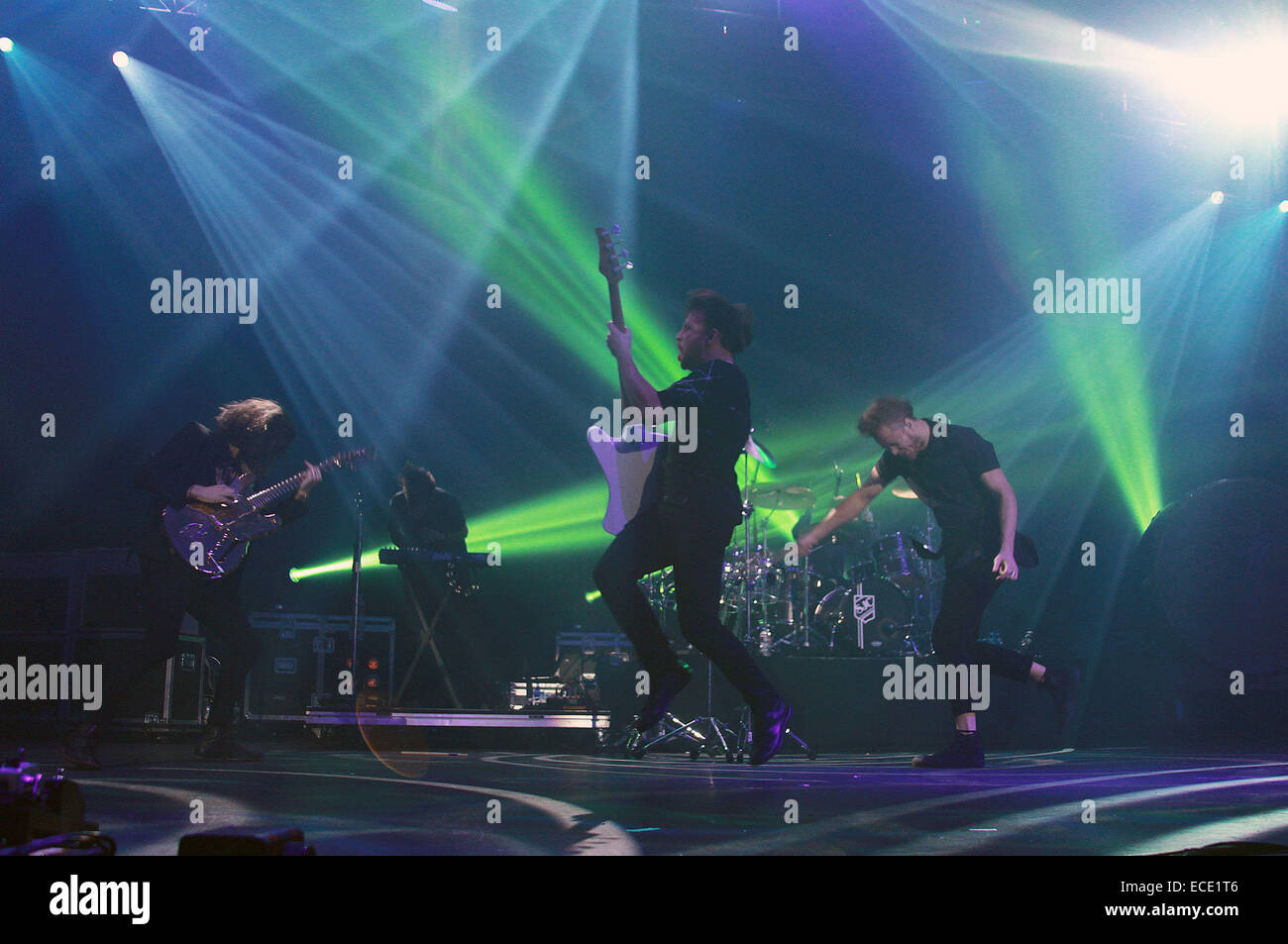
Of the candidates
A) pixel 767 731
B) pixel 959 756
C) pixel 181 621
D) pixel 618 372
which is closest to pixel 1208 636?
pixel 959 756

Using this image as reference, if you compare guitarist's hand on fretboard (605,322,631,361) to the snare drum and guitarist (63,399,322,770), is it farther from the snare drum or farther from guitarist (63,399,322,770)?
the snare drum

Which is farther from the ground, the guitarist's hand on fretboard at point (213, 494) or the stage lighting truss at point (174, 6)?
the stage lighting truss at point (174, 6)

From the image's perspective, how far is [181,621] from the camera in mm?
5719

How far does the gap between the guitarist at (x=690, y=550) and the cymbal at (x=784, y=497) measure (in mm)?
4353

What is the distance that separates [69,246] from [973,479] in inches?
346

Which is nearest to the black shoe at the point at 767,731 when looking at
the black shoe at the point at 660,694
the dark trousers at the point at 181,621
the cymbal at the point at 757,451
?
the black shoe at the point at 660,694

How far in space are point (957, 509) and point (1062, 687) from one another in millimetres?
1594

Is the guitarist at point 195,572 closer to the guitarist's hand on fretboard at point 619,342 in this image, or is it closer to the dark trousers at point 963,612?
the guitarist's hand on fretboard at point 619,342

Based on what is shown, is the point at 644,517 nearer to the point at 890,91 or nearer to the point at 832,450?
the point at 890,91

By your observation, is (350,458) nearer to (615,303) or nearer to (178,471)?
(178,471)

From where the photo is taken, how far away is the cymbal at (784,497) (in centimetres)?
877

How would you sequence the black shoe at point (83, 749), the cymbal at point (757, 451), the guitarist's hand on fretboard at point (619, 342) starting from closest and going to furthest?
the guitarist's hand on fretboard at point (619, 342)
the black shoe at point (83, 749)
the cymbal at point (757, 451)

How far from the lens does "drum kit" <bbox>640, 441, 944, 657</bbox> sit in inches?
335
